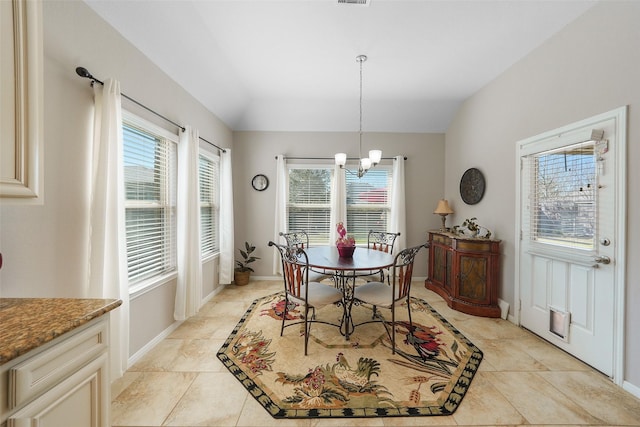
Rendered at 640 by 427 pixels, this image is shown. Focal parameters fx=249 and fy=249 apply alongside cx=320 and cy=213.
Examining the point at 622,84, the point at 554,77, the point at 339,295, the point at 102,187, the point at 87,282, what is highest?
the point at 554,77

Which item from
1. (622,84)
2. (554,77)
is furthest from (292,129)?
(622,84)

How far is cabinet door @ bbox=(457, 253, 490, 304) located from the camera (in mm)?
3131

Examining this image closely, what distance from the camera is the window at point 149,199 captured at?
219 cm

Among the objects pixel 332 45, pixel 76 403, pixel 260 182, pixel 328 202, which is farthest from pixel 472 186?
pixel 76 403

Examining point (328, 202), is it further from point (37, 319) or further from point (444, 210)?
point (37, 319)

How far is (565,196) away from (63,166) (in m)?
4.05

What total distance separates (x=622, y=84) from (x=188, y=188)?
395 cm

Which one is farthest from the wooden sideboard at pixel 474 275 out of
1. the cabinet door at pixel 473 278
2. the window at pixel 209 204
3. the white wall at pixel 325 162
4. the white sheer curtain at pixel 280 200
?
the window at pixel 209 204

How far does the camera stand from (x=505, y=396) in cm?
181

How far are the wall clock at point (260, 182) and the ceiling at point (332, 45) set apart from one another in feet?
3.49

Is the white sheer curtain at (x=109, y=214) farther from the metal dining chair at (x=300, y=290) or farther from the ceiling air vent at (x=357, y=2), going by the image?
the ceiling air vent at (x=357, y=2)

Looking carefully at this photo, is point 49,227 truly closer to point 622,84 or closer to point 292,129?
point 292,129

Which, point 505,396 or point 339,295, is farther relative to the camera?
point 339,295

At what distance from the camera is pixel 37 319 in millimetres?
923
